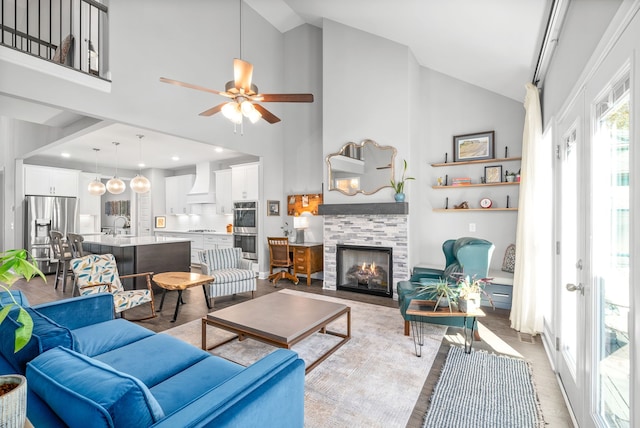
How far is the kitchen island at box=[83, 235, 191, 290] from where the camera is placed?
466 cm

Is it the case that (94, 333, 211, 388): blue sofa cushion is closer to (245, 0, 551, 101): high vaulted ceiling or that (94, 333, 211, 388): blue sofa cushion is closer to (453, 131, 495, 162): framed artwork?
(245, 0, 551, 101): high vaulted ceiling

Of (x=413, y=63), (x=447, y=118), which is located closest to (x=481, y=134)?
(x=447, y=118)

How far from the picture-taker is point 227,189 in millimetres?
7520

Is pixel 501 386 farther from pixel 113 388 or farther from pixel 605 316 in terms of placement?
pixel 113 388

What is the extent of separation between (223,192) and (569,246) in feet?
22.7

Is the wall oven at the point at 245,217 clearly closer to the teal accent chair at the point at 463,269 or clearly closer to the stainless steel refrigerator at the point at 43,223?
the teal accent chair at the point at 463,269

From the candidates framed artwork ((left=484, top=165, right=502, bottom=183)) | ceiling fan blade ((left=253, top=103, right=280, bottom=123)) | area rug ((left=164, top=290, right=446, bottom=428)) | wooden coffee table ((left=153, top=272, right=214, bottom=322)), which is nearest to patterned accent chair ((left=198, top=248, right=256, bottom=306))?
wooden coffee table ((left=153, top=272, right=214, bottom=322))

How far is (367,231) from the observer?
5.01 meters

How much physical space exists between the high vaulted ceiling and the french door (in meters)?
1.14

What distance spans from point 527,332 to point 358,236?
261 centimetres

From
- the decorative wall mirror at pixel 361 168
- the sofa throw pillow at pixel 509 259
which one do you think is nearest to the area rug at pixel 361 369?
the sofa throw pillow at pixel 509 259

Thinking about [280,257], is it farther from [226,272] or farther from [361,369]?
[361,369]

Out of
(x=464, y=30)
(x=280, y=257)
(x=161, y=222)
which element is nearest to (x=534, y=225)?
(x=464, y=30)

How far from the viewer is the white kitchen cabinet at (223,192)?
748 centimetres
